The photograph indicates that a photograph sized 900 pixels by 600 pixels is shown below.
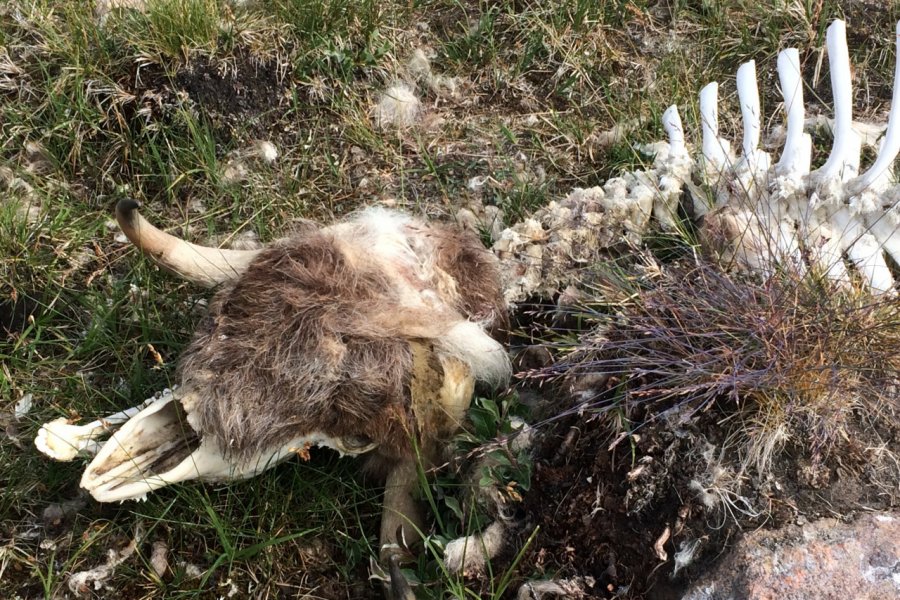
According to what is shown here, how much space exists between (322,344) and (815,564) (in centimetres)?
135

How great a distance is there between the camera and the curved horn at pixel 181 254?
209 centimetres

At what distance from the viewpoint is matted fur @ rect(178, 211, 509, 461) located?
2.10 metres

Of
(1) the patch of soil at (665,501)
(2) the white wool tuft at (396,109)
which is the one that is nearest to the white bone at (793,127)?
(1) the patch of soil at (665,501)

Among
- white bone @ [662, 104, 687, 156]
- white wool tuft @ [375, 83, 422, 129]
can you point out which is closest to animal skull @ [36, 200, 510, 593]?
white bone @ [662, 104, 687, 156]

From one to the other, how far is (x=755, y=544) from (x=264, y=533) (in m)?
1.46

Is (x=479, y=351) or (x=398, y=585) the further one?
→ (x=479, y=351)

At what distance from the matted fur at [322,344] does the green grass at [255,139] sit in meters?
0.46

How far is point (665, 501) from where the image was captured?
207cm

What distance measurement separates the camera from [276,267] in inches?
88.3

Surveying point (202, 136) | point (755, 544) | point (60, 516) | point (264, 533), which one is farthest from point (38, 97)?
point (755, 544)

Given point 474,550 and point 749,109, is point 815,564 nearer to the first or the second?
point 474,550

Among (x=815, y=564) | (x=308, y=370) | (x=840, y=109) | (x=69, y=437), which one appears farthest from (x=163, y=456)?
(x=840, y=109)

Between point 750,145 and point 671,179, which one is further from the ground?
point 750,145

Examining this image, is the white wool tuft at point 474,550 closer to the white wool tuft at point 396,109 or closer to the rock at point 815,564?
the rock at point 815,564
